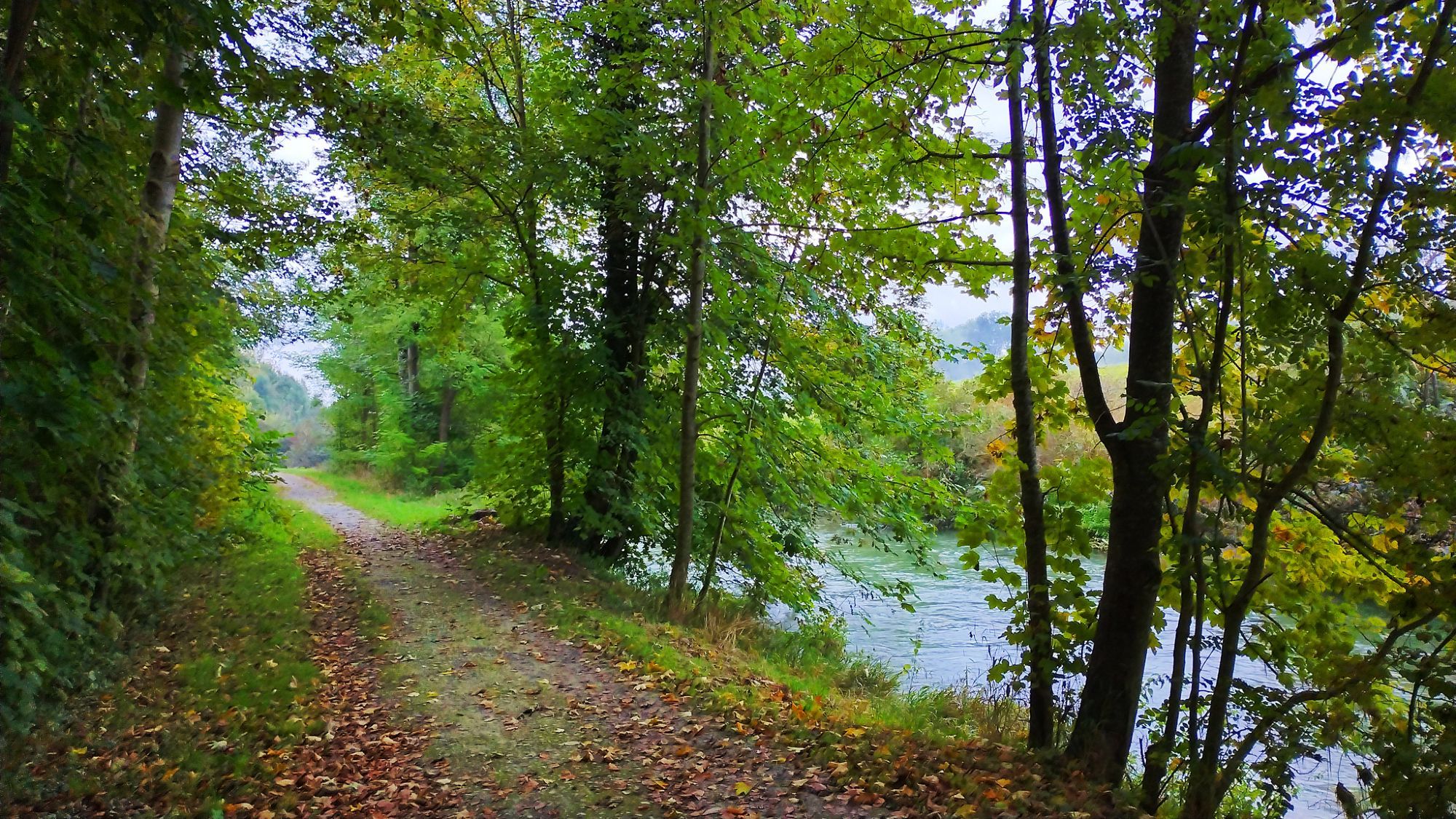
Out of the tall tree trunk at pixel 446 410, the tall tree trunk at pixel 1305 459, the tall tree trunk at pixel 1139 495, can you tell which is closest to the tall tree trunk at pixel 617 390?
the tall tree trunk at pixel 1139 495

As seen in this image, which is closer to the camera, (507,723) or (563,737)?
(563,737)

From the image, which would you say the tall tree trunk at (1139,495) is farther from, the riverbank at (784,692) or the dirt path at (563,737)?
the dirt path at (563,737)

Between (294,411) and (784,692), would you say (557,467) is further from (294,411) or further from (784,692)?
(294,411)

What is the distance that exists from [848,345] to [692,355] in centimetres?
270

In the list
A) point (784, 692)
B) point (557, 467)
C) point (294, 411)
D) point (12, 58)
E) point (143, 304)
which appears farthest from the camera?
point (294, 411)

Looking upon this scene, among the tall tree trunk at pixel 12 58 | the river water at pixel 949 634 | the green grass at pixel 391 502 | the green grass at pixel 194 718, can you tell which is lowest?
the green grass at pixel 194 718

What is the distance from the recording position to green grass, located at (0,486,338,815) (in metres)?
4.75

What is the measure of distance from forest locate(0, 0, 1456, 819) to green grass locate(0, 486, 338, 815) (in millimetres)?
97

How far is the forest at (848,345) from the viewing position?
3.48 meters

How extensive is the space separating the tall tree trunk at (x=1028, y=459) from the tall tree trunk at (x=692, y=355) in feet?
12.5

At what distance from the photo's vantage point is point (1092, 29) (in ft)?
12.9

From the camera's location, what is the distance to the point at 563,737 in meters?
5.68

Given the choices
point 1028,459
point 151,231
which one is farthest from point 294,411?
point 1028,459

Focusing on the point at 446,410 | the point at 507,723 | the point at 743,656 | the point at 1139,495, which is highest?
the point at 446,410
